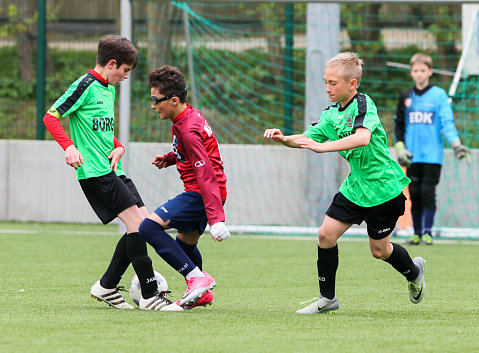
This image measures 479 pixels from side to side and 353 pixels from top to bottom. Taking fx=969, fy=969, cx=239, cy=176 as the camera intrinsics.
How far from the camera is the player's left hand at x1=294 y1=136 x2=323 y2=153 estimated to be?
516 cm

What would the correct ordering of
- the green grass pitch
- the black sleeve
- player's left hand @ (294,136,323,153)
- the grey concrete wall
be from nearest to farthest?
the green grass pitch
player's left hand @ (294,136,323,153)
the black sleeve
the grey concrete wall

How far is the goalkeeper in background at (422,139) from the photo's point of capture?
10297 millimetres

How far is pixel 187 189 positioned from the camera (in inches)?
223

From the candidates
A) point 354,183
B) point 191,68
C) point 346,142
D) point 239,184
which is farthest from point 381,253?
point 191,68

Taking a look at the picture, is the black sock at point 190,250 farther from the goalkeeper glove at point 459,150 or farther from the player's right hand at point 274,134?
the goalkeeper glove at point 459,150

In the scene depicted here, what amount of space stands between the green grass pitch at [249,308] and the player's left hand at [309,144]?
3.02 feet

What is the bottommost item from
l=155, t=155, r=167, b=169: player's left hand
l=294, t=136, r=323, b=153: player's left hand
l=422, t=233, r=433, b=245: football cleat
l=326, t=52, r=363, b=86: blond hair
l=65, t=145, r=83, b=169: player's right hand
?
l=422, t=233, r=433, b=245: football cleat

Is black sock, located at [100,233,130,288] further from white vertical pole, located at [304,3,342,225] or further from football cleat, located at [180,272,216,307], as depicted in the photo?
white vertical pole, located at [304,3,342,225]

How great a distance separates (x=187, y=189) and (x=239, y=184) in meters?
6.70

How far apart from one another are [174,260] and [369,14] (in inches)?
332

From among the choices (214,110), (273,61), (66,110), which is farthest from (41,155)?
(66,110)

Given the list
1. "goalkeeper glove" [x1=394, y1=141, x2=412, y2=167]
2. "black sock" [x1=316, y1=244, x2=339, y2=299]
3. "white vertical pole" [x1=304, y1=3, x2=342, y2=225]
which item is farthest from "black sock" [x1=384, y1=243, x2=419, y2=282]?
"white vertical pole" [x1=304, y1=3, x2=342, y2=225]

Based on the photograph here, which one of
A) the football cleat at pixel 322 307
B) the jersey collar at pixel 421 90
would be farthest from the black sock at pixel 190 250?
the jersey collar at pixel 421 90

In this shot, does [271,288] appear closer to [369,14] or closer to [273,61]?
[273,61]
